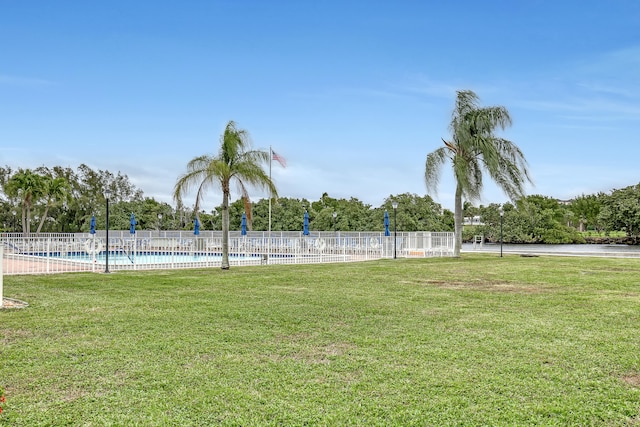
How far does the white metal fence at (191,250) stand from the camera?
1516 centimetres

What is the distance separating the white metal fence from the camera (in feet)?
49.8

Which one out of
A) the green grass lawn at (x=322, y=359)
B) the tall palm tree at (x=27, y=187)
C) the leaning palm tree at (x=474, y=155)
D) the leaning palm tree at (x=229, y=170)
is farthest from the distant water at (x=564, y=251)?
the tall palm tree at (x=27, y=187)

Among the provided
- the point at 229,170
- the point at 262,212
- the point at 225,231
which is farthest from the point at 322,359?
the point at 262,212

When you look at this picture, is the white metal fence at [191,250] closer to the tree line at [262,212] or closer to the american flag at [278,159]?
the american flag at [278,159]

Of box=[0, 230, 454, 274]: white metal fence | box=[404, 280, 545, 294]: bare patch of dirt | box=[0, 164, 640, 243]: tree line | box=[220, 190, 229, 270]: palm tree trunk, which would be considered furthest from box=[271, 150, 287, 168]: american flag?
box=[404, 280, 545, 294]: bare patch of dirt

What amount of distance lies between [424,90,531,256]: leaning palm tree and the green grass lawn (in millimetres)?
12657

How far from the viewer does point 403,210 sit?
40.2 meters

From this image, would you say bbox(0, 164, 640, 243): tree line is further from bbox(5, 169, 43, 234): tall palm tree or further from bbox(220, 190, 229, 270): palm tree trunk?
bbox(220, 190, 229, 270): palm tree trunk

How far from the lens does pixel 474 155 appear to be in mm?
21844

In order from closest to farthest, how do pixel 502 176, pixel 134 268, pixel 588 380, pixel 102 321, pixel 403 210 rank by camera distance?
pixel 588 380, pixel 102 321, pixel 134 268, pixel 502 176, pixel 403 210

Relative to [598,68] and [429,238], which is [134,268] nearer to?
[429,238]

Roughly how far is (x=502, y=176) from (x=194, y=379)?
65.6ft

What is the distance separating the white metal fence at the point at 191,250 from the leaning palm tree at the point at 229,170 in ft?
7.55

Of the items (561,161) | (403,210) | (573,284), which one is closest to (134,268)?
(573,284)
